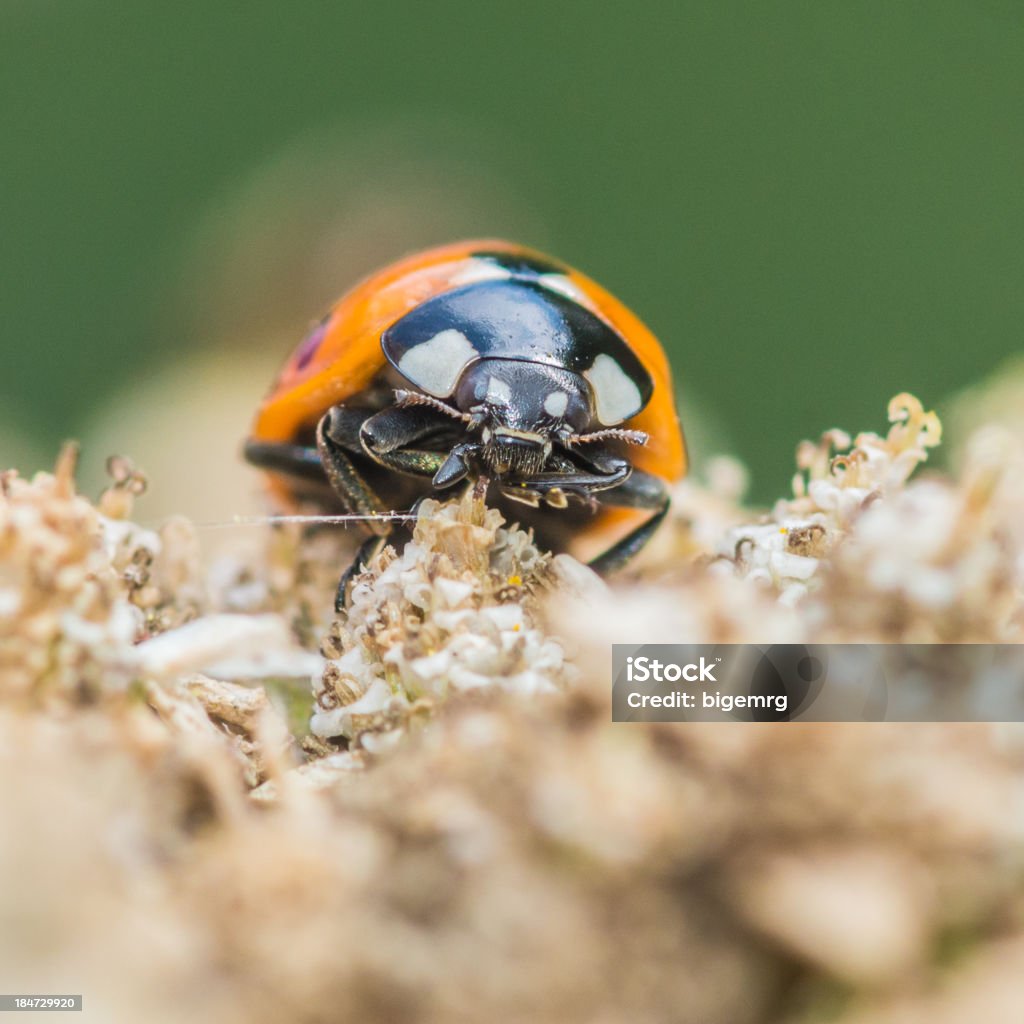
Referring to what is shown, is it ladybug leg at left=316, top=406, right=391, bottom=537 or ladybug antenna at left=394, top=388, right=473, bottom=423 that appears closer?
ladybug antenna at left=394, top=388, right=473, bottom=423

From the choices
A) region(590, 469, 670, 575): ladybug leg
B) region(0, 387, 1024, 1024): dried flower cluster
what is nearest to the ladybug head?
region(590, 469, 670, 575): ladybug leg

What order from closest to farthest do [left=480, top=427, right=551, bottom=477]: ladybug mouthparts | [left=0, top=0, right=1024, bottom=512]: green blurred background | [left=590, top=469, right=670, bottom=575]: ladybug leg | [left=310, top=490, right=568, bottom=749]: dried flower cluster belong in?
[left=310, top=490, right=568, bottom=749]: dried flower cluster
[left=480, top=427, right=551, bottom=477]: ladybug mouthparts
[left=590, top=469, right=670, bottom=575]: ladybug leg
[left=0, top=0, right=1024, bottom=512]: green blurred background

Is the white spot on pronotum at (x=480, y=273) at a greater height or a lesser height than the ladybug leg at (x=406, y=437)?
greater

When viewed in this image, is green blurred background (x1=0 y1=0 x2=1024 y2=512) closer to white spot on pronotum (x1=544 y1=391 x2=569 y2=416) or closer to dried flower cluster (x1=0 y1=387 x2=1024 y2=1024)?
white spot on pronotum (x1=544 y1=391 x2=569 y2=416)

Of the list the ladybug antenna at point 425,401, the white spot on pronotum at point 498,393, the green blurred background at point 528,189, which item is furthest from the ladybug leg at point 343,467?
the green blurred background at point 528,189

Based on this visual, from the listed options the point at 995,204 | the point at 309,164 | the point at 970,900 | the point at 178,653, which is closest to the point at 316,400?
the point at 178,653

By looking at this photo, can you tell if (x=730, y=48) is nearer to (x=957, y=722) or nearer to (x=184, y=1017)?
(x=957, y=722)

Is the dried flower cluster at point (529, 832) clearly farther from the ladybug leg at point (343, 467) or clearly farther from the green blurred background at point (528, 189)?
the green blurred background at point (528, 189)
